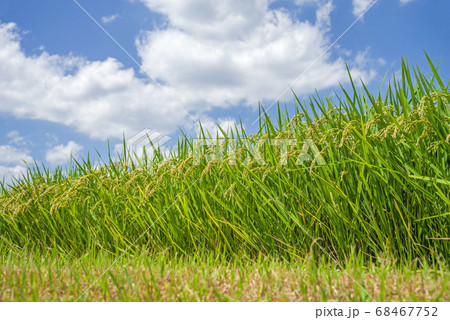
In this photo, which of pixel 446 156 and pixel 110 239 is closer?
pixel 446 156

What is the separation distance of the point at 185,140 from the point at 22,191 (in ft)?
7.38

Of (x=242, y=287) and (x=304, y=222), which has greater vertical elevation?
(x=304, y=222)

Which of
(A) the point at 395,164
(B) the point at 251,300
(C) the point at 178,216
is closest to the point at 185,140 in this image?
(C) the point at 178,216

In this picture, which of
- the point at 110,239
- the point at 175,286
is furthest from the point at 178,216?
the point at 175,286

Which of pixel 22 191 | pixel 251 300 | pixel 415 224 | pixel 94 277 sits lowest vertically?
pixel 251 300

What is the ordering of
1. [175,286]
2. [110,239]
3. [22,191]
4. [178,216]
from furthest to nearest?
[22,191], [110,239], [178,216], [175,286]

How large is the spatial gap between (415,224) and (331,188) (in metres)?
0.56

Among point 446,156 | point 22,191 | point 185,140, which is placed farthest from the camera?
point 22,191

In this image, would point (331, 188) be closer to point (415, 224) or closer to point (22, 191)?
point (415, 224)

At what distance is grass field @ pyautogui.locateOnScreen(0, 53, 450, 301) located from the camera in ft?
6.05

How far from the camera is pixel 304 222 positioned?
265cm

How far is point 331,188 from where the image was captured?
8.10ft

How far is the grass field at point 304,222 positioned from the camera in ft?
6.05
